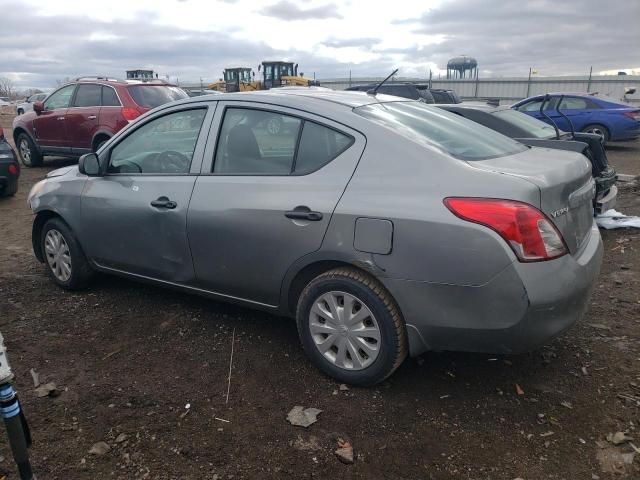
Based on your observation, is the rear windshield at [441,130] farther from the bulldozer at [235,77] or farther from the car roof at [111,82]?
the bulldozer at [235,77]

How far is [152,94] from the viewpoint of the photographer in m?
9.57

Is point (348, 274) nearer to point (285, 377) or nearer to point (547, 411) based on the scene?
point (285, 377)

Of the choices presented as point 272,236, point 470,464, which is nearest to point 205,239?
point 272,236

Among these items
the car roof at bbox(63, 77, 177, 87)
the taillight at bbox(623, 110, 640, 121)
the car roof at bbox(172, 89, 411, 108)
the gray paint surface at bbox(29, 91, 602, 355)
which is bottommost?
the gray paint surface at bbox(29, 91, 602, 355)

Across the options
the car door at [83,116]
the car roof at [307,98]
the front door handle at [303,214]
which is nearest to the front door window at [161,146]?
the car roof at [307,98]

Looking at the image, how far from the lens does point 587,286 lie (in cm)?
273

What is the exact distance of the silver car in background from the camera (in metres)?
2.51

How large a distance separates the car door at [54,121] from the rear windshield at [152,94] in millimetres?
1629

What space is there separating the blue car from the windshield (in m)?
6.01

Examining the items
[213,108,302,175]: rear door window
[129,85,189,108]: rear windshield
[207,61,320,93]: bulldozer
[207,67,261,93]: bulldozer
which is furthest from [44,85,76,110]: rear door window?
[207,67,261,93]: bulldozer

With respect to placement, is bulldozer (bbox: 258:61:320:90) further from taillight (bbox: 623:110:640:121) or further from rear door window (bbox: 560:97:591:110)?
taillight (bbox: 623:110:640:121)

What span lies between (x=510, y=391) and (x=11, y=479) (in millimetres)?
2561

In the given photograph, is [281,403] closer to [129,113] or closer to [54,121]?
[129,113]

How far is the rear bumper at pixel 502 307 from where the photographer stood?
8.05ft
